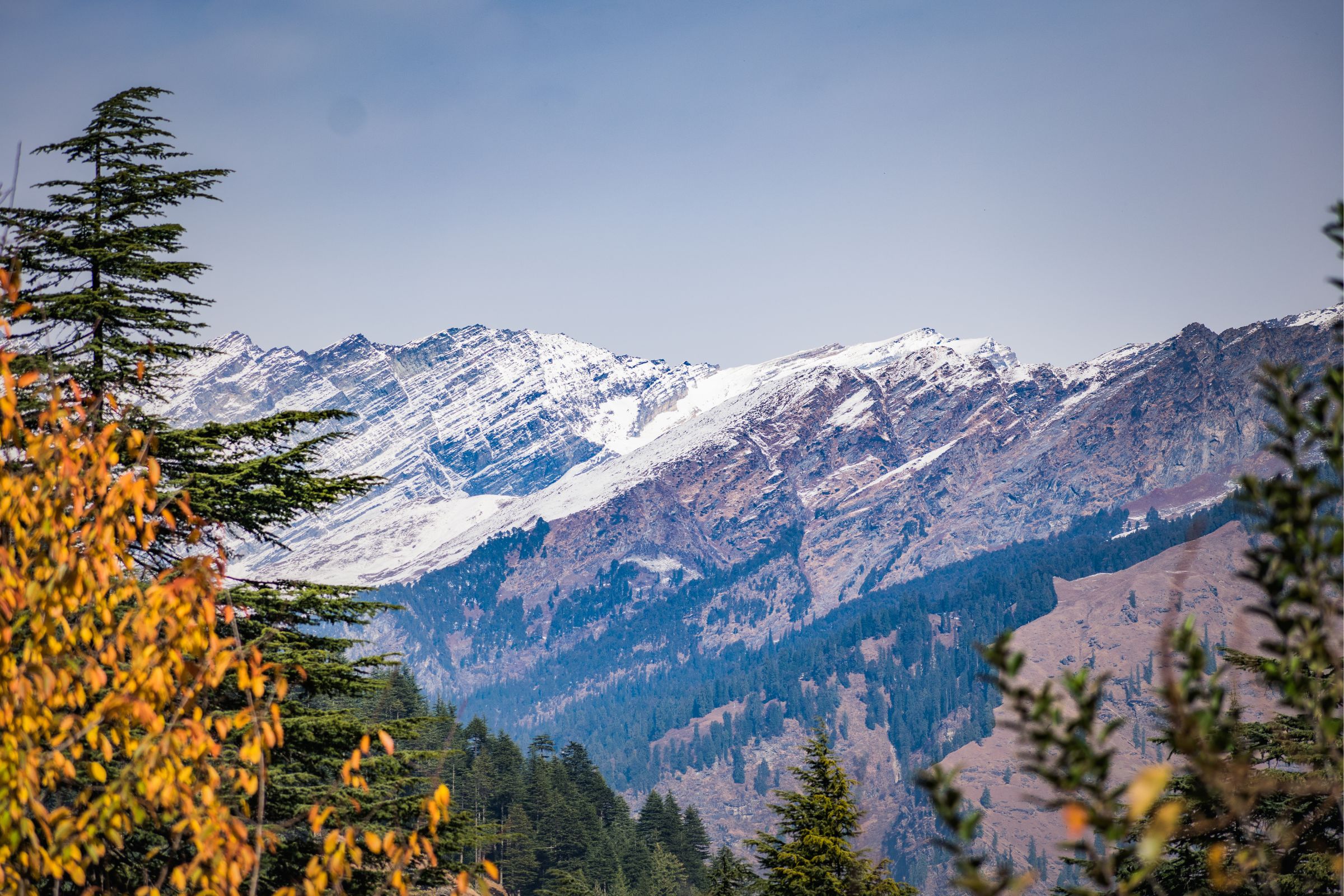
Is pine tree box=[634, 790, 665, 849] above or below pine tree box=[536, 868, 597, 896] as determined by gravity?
below

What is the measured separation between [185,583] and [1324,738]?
22.3 feet

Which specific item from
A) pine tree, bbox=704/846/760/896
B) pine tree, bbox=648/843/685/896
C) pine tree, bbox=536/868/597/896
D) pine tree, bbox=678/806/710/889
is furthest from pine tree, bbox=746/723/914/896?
pine tree, bbox=678/806/710/889

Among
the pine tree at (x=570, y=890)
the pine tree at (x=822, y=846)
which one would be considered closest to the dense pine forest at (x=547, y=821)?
the pine tree at (x=570, y=890)

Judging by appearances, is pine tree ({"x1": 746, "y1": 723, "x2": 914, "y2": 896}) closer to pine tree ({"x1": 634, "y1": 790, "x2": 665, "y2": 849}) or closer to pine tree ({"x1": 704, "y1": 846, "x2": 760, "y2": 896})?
pine tree ({"x1": 704, "y1": 846, "x2": 760, "y2": 896})

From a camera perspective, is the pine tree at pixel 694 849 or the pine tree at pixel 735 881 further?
the pine tree at pixel 694 849

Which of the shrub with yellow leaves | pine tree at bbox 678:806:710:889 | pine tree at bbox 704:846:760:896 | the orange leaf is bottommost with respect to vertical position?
pine tree at bbox 678:806:710:889

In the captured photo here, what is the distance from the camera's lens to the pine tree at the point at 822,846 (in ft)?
68.2

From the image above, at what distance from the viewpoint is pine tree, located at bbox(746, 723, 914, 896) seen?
20.8m

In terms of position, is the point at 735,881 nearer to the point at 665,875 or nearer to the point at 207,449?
the point at 207,449

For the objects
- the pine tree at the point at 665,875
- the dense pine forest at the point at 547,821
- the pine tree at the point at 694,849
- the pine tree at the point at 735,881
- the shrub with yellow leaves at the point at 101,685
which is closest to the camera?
the shrub with yellow leaves at the point at 101,685

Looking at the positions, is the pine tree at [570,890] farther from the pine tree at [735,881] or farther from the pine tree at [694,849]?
the pine tree at [694,849]

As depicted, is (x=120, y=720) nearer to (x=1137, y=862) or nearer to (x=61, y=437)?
(x=61, y=437)

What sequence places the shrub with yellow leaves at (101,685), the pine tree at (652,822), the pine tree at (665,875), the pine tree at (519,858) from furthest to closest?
the pine tree at (652,822) < the pine tree at (665,875) < the pine tree at (519,858) < the shrub with yellow leaves at (101,685)

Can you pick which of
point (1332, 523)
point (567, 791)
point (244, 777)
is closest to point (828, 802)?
point (244, 777)
